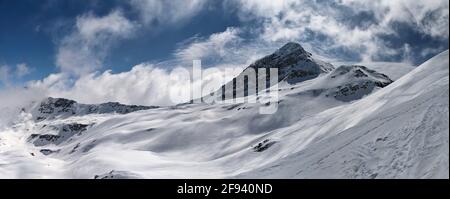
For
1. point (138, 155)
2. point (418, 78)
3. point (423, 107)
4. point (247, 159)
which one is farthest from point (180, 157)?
point (423, 107)

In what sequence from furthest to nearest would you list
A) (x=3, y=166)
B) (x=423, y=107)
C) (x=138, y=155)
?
(x=3, y=166) → (x=138, y=155) → (x=423, y=107)

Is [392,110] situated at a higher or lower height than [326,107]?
lower

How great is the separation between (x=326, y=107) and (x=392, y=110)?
134129 millimetres

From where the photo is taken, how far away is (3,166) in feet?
598
